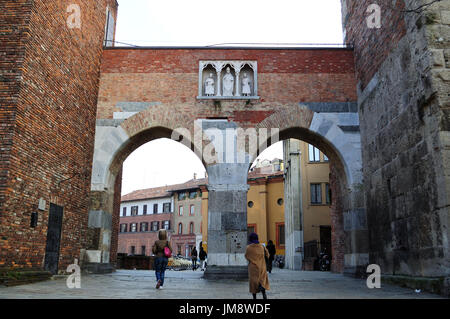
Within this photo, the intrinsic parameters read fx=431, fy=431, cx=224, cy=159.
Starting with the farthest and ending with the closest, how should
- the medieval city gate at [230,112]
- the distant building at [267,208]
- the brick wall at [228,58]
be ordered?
the distant building at [267,208] → the brick wall at [228,58] → the medieval city gate at [230,112]

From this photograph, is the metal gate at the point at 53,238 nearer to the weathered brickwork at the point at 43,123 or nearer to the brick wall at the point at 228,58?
the weathered brickwork at the point at 43,123

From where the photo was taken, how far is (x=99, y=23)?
13.7 m

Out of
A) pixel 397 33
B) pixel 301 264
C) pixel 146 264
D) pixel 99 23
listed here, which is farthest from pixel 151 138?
pixel 301 264

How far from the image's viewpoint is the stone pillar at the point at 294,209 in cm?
2472

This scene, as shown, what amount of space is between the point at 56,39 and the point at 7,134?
10.3 ft

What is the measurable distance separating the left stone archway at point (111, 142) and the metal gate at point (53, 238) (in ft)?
5.92

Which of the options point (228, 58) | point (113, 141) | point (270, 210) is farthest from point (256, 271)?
→ point (270, 210)

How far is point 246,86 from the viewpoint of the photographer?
13.3 m

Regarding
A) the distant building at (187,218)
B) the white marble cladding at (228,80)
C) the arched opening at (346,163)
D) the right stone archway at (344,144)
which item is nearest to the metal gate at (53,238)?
the white marble cladding at (228,80)

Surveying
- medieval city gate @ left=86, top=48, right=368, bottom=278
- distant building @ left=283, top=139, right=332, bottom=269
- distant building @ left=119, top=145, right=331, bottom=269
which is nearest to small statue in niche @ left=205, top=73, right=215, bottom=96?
medieval city gate @ left=86, top=48, right=368, bottom=278

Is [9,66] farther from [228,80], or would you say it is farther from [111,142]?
[228,80]

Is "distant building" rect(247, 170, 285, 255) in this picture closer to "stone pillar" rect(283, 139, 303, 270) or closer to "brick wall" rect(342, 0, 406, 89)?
"stone pillar" rect(283, 139, 303, 270)

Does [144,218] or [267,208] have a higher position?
[144,218]

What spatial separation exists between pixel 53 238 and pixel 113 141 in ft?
11.8
